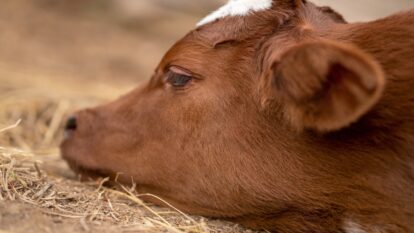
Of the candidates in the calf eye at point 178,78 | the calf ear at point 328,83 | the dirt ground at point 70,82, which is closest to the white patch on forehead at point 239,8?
the calf eye at point 178,78

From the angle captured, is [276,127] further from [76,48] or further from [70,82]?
[76,48]

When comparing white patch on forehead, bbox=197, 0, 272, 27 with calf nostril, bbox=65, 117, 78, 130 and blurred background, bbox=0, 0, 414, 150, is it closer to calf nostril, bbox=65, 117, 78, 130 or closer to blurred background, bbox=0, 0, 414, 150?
calf nostril, bbox=65, 117, 78, 130

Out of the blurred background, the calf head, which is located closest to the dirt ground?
the blurred background

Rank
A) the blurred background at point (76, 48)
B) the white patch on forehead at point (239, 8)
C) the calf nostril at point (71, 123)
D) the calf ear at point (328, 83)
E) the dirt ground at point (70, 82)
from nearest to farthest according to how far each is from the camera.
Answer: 1. the calf ear at point (328, 83)
2. the dirt ground at point (70, 82)
3. the white patch on forehead at point (239, 8)
4. the calf nostril at point (71, 123)
5. the blurred background at point (76, 48)

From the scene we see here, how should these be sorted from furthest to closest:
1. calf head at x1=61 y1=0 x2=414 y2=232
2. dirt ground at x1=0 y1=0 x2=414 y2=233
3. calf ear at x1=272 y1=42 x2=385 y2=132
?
dirt ground at x1=0 y1=0 x2=414 y2=233, calf head at x1=61 y1=0 x2=414 y2=232, calf ear at x1=272 y1=42 x2=385 y2=132

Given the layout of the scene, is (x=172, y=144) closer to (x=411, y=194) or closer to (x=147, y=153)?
(x=147, y=153)

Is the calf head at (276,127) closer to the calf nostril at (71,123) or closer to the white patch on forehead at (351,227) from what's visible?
the white patch on forehead at (351,227)

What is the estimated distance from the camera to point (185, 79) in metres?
3.40

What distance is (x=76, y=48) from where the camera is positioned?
26.6 feet

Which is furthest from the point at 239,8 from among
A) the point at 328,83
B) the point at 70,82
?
the point at 70,82

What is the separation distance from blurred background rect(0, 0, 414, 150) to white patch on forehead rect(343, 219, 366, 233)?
7.64ft

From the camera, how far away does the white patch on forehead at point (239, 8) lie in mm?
3340

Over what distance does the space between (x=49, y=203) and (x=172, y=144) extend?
0.61 m

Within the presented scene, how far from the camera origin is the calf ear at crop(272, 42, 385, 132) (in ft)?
8.23
